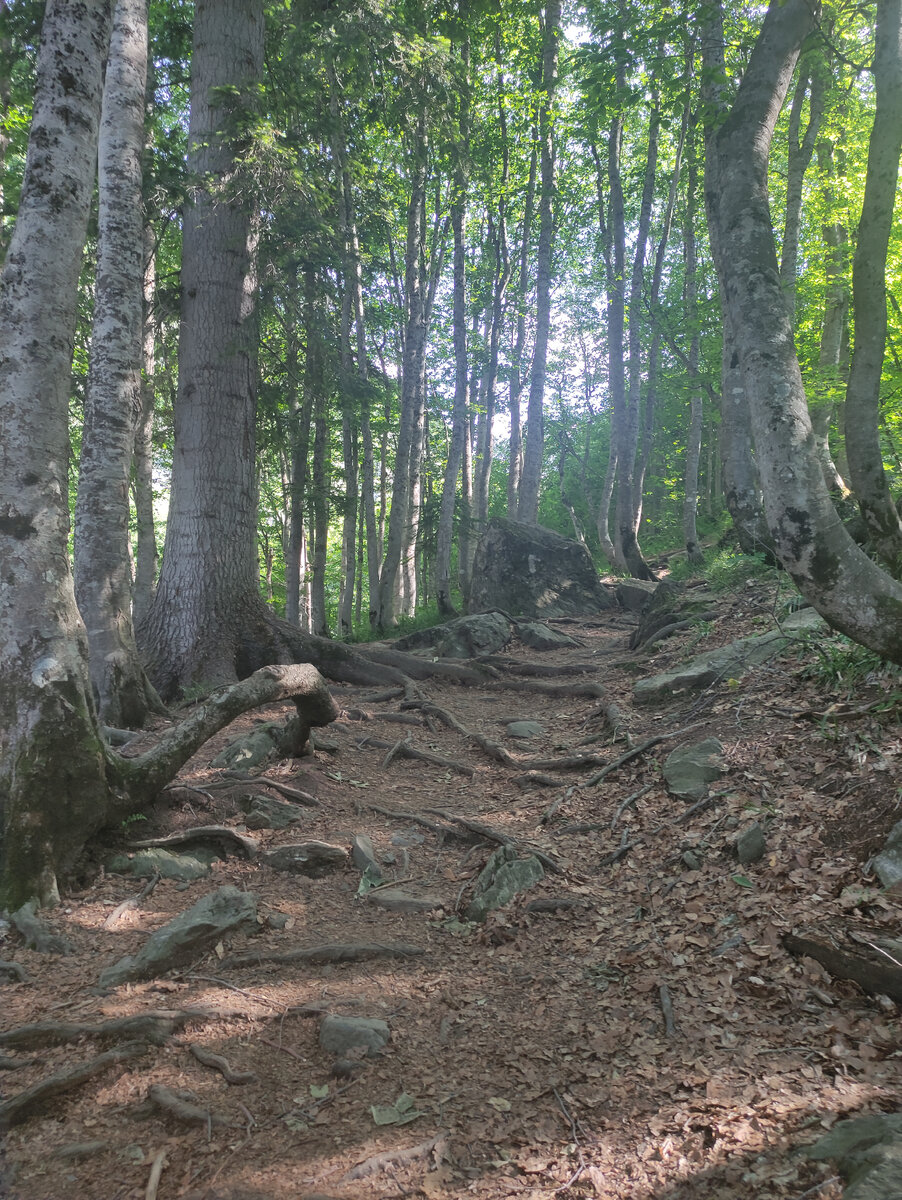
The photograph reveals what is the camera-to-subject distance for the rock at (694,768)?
16.2 ft

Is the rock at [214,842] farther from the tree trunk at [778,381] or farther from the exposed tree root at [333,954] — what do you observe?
the tree trunk at [778,381]

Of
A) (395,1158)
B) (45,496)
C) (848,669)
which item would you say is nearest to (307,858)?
(395,1158)

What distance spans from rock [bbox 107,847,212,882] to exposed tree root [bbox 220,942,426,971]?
3.28 ft

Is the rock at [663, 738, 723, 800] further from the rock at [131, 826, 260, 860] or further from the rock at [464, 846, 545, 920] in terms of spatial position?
the rock at [131, 826, 260, 860]

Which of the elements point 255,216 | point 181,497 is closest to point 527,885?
point 181,497

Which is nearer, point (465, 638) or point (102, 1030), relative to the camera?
point (102, 1030)

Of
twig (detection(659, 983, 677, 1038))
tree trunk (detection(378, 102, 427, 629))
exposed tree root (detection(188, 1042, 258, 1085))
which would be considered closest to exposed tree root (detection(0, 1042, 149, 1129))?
exposed tree root (detection(188, 1042, 258, 1085))

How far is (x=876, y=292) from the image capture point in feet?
15.6

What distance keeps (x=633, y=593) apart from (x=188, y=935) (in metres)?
12.7

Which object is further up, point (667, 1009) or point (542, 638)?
point (542, 638)

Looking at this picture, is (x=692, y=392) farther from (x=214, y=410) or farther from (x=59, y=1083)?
(x=59, y=1083)

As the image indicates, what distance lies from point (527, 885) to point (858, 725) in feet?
8.29

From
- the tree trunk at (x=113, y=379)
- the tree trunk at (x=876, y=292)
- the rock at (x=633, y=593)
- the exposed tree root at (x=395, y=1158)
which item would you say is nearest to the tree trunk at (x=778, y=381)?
the tree trunk at (x=876, y=292)

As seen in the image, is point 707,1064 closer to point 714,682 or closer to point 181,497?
point 714,682
